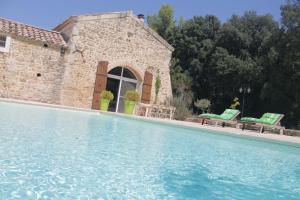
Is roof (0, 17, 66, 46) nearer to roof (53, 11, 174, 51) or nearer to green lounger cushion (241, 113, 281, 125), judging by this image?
roof (53, 11, 174, 51)

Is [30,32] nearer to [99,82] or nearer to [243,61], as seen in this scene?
[99,82]

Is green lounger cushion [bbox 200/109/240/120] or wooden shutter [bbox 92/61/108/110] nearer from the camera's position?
green lounger cushion [bbox 200/109/240/120]

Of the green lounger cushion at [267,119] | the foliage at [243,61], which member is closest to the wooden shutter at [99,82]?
the foliage at [243,61]

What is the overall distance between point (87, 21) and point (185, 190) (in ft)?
45.6

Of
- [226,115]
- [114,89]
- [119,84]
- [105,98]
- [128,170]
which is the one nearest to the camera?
[128,170]

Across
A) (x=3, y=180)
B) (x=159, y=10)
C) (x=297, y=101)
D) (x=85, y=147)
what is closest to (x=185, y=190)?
(x=3, y=180)

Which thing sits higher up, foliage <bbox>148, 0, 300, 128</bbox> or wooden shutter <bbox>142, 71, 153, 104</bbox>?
foliage <bbox>148, 0, 300, 128</bbox>

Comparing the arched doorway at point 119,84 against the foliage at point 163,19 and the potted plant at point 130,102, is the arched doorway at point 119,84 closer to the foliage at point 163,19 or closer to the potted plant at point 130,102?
the potted plant at point 130,102

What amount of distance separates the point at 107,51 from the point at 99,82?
1.60 metres

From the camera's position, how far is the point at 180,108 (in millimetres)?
17344

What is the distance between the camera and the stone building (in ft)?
49.6

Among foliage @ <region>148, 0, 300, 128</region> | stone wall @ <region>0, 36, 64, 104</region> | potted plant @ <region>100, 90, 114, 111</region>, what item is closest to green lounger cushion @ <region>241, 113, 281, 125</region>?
foliage @ <region>148, 0, 300, 128</region>

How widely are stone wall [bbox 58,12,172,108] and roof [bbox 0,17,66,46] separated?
2.03ft

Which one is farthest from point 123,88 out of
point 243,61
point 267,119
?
point 267,119
